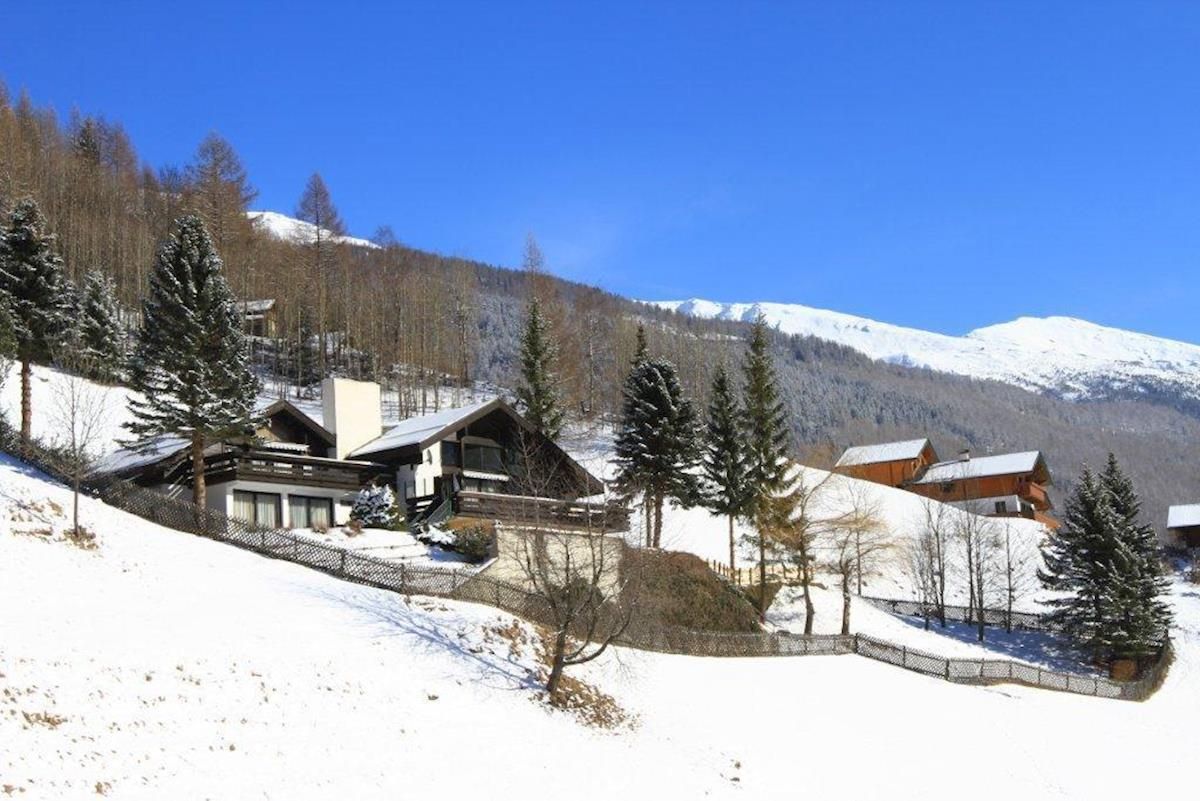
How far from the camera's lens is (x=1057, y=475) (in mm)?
195875

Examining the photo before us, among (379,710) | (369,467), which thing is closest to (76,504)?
(379,710)

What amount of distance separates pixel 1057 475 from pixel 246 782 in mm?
199375

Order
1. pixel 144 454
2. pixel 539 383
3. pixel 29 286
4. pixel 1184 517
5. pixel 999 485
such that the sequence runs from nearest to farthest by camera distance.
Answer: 1. pixel 144 454
2. pixel 29 286
3. pixel 539 383
4. pixel 1184 517
5. pixel 999 485

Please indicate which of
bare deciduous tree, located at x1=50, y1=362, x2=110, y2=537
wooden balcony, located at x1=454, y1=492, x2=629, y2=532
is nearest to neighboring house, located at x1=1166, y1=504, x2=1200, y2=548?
wooden balcony, located at x1=454, y1=492, x2=629, y2=532

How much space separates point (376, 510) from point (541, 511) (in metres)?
7.70

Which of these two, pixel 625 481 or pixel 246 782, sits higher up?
pixel 625 481

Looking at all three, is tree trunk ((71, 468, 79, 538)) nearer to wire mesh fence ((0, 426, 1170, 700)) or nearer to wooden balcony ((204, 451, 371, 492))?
wire mesh fence ((0, 426, 1170, 700))

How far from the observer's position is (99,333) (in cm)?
6406

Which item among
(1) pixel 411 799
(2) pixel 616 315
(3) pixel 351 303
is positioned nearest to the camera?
(1) pixel 411 799

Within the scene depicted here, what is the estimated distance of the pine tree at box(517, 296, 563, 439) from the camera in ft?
206

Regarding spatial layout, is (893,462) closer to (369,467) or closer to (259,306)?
(259,306)

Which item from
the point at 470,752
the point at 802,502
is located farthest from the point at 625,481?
the point at 470,752

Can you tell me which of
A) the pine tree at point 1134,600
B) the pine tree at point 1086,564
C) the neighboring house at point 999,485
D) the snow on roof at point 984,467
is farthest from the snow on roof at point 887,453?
the pine tree at point 1134,600

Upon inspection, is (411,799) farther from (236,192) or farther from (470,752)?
(236,192)
